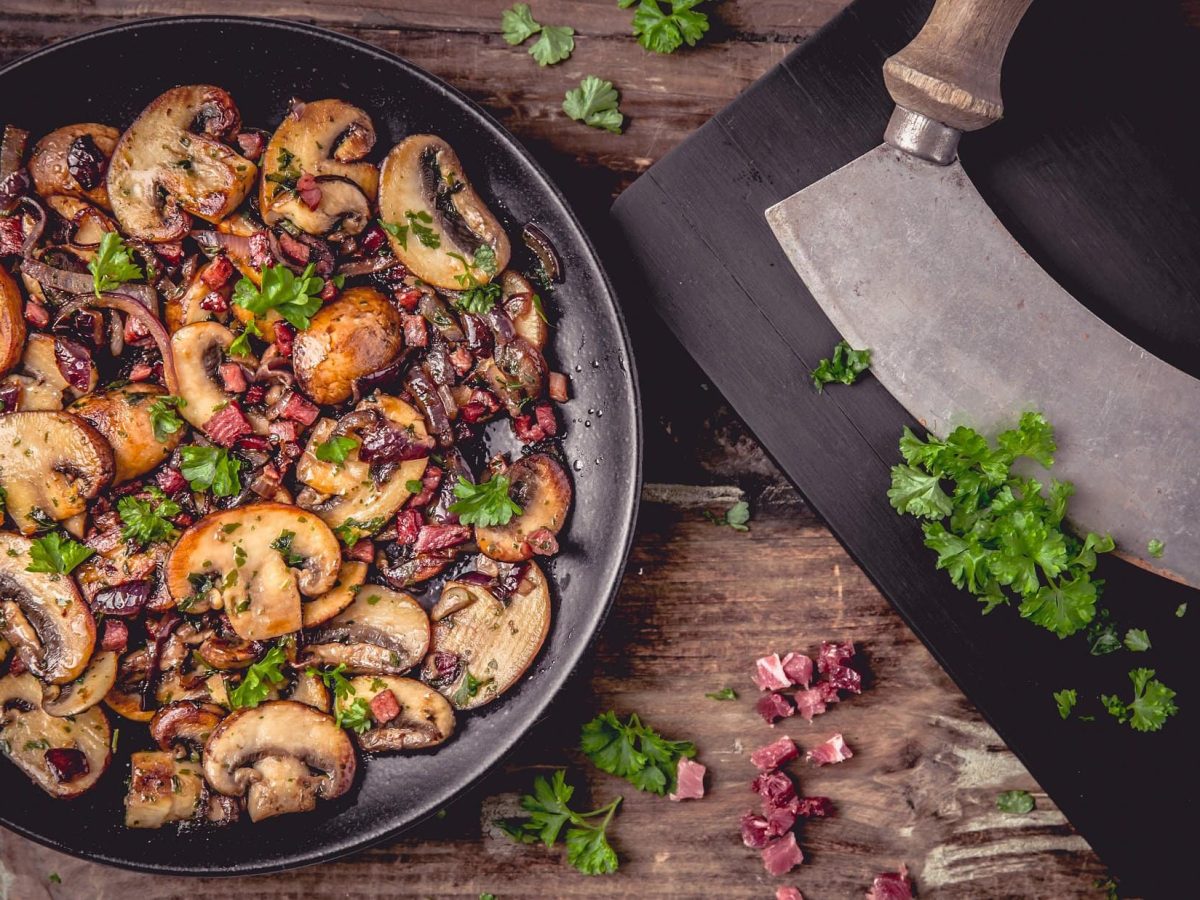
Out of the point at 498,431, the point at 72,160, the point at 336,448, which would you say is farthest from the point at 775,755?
the point at 72,160

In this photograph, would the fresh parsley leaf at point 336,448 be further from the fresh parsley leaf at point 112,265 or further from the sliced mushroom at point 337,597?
the fresh parsley leaf at point 112,265

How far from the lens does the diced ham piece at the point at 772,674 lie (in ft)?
9.98

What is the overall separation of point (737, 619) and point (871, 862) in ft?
3.31

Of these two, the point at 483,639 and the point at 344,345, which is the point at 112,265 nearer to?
the point at 344,345

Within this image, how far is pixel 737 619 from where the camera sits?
3.11 meters

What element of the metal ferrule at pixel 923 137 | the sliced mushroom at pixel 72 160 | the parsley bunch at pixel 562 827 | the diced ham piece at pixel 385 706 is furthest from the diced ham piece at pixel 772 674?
the sliced mushroom at pixel 72 160

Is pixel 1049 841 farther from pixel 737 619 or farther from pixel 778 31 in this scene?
pixel 778 31

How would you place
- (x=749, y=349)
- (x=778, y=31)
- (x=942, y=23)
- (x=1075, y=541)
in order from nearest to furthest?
(x=942, y=23), (x=1075, y=541), (x=749, y=349), (x=778, y=31)

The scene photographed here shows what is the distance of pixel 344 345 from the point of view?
2594 mm

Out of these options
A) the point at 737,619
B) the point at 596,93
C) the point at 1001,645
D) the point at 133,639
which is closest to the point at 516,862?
the point at 737,619

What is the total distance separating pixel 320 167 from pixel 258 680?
5.28 ft

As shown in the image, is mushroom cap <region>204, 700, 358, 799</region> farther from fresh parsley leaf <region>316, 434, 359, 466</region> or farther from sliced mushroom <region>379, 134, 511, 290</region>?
sliced mushroom <region>379, 134, 511, 290</region>

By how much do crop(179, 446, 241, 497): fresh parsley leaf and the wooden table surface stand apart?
1353 millimetres

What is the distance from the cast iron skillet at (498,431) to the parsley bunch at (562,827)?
38cm
